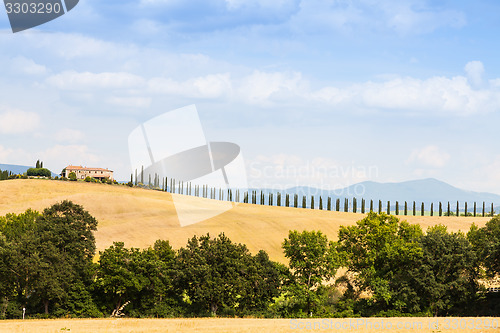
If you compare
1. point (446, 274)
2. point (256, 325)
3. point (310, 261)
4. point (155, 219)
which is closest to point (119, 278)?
point (256, 325)

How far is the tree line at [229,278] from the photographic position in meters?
53.6

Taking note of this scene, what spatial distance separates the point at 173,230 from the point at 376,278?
182 ft

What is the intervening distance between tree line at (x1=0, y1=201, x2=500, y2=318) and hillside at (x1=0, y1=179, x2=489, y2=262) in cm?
3357

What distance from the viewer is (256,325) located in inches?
1743

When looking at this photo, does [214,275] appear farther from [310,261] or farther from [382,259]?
[382,259]

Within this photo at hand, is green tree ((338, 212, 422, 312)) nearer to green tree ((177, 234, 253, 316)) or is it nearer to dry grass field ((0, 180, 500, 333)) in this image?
dry grass field ((0, 180, 500, 333))

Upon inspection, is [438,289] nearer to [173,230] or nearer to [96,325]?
[96,325]

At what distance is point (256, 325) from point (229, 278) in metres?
11.4

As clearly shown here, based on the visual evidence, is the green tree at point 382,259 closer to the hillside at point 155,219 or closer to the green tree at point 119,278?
the green tree at point 119,278

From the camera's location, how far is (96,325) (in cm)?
4425

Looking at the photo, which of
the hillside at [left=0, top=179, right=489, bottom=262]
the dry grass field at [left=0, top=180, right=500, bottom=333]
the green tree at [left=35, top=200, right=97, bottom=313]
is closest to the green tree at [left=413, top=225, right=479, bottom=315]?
the dry grass field at [left=0, top=180, right=500, bottom=333]

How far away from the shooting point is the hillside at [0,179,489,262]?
10200 centimetres

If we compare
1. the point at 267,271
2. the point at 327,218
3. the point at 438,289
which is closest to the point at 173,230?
the point at 327,218

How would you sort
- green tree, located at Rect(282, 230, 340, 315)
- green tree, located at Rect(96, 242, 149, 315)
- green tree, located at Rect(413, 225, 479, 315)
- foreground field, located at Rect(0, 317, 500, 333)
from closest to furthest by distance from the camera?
1. foreground field, located at Rect(0, 317, 500, 333)
2. green tree, located at Rect(96, 242, 149, 315)
3. green tree, located at Rect(282, 230, 340, 315)
4. green tree, located at Rect(413, 225, 479, 315)
